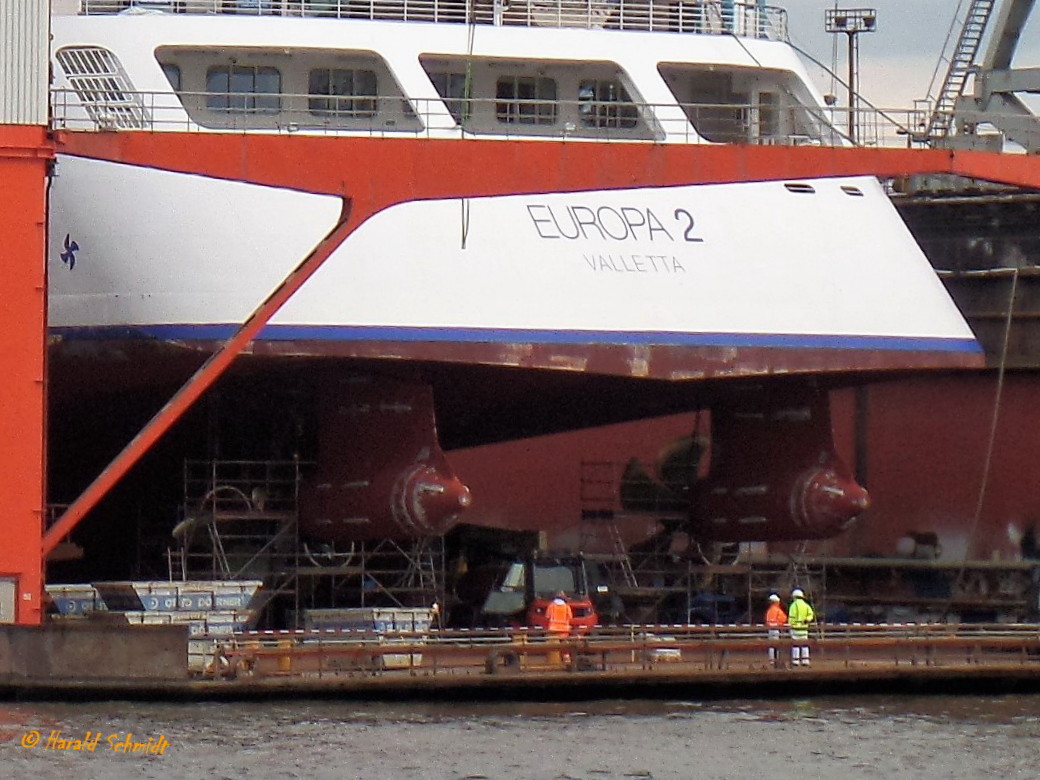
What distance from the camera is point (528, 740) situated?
22.5 m

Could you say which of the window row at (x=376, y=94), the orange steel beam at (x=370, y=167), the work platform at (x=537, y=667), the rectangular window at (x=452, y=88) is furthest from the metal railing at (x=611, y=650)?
the rectangular window at (x=452, y=88)

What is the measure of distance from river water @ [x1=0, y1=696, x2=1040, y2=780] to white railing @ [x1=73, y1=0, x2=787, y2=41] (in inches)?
383

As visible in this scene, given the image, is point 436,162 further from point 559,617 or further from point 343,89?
point 343,89

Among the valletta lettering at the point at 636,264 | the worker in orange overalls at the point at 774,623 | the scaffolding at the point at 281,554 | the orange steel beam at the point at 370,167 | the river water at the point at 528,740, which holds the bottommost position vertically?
the river water at the point at 528,740

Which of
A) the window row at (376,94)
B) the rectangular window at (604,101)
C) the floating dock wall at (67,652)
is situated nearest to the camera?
the floating dock wall at (67,652)

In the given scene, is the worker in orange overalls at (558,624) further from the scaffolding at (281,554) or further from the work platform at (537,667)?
the scaffolding at (281,554)

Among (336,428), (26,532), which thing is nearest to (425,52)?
(336,428)

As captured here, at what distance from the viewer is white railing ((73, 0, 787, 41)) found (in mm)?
30547

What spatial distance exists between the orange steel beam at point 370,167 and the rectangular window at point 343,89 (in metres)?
4.41

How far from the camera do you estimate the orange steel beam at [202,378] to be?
83.2 feet

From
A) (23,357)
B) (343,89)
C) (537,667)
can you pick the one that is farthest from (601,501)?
(23,357)

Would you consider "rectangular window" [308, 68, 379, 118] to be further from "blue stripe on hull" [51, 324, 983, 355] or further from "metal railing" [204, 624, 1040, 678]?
"metal railing" [204, 624, 1040, 678]

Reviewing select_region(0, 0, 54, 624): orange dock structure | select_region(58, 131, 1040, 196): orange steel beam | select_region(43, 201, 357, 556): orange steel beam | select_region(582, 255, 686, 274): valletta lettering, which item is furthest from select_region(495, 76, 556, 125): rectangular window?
select_region(0, 0, 54, 624): orange dock structure

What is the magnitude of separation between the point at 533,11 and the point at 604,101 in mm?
1407
